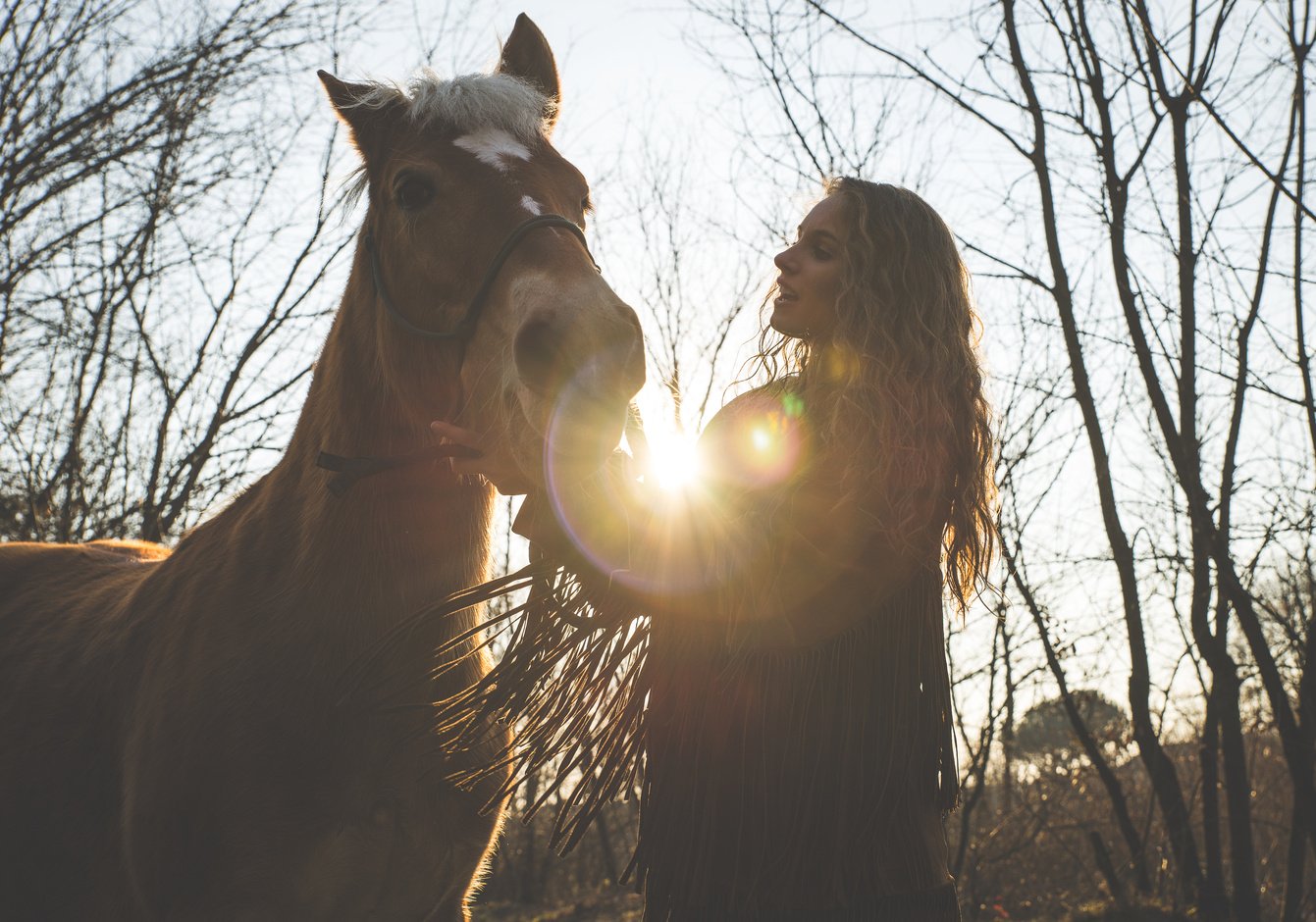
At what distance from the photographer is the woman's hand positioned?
5.81 feet

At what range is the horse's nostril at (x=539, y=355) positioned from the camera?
160 cm

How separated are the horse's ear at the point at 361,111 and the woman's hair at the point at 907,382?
3.88 feet

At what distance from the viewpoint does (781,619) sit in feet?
5.23

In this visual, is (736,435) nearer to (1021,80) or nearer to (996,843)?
(1021,80)

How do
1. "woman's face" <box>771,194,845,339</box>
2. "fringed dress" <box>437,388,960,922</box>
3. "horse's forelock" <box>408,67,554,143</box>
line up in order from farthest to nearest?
"horse's forelock" <box>408,67,554,143</box>, "woman's face" <box>771,194,845,339</box>, "fringed dress" <box>437,388,960,922</box>

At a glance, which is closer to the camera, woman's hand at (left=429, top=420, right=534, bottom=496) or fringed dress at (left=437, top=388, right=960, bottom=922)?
fringed dress at (left=437, top=388, right=960, bottom=922)

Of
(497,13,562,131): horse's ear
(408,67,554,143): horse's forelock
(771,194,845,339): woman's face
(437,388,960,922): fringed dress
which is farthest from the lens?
(497,13,562,131): horse's ear

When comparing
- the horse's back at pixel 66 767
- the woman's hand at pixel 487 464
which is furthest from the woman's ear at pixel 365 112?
the horse's back at pixel 66 767

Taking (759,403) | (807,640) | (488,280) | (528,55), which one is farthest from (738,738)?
(528,55)

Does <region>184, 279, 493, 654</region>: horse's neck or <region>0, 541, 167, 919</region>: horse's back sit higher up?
<region>184, 279, 493, 654</region>: horse's neck

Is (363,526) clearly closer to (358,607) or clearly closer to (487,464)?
(358,607)

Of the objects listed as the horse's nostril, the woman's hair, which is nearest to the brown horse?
the horse's nostril

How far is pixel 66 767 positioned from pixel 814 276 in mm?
2185

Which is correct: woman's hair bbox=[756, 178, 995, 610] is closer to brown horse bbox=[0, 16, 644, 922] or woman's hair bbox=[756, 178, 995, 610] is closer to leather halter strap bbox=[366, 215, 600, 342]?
brown horse bbox=[0, 16, 644, 922]
